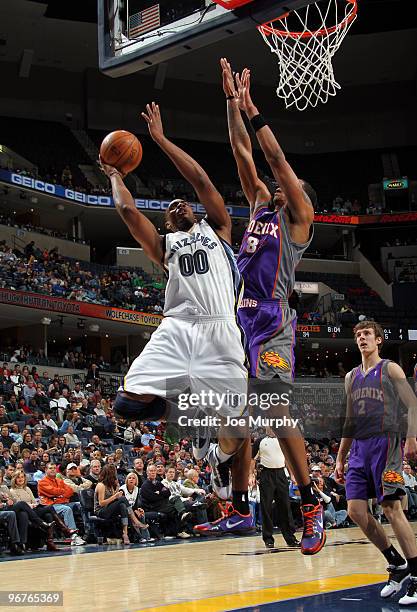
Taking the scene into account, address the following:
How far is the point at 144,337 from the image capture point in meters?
29.2

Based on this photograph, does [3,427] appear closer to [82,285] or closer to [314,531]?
[314,531]

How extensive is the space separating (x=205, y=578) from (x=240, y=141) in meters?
4.33

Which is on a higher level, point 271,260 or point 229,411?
point 271,260

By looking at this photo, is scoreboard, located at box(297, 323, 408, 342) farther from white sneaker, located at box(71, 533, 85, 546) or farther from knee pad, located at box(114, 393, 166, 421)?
knee pad, located at box(114, 393, 166, 421)

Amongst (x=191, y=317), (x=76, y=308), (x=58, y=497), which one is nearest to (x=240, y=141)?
(x=191, y=317)

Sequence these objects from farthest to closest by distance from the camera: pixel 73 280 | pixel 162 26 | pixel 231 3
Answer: pixel 73 280 < pixel 162 26 < pixel 231 3

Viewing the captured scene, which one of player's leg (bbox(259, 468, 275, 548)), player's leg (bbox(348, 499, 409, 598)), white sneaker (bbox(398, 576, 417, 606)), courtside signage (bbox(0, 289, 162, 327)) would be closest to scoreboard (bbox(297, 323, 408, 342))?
courtside signage (bbox(0, 289, 162, 327))

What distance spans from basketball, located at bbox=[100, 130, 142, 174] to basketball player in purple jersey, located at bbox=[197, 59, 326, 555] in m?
0.57

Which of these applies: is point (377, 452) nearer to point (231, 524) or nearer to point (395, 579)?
point (395, 579)

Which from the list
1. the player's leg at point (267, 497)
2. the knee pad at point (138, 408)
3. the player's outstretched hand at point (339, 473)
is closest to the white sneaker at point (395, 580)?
the player's outstretched hand at point (339, 473)

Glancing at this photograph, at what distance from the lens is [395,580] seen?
5.93 metres

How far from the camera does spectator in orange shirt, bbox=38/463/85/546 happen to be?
1088 cm

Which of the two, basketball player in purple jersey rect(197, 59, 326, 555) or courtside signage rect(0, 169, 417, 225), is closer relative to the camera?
basketball player in purple jersey rect(197, 59, 326, 555)

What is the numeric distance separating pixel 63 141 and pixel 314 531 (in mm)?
30026
